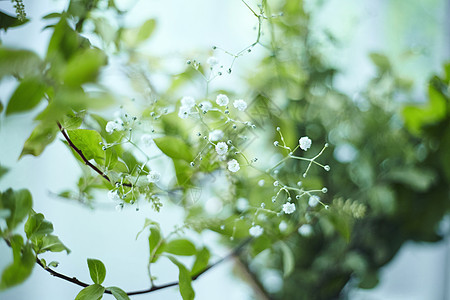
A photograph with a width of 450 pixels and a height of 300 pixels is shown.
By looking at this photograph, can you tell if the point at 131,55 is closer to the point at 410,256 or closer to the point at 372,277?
the point at 372,277

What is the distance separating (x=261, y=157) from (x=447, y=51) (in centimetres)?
56

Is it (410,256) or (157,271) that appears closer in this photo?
(157,271)

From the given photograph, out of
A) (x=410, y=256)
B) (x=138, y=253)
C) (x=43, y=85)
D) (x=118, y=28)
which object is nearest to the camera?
(x=43, y=85)

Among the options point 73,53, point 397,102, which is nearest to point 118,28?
point 73,53

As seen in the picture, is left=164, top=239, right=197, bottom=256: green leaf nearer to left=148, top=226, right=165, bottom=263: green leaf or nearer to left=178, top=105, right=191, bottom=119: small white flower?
left=148, top=226, right=165, bottom=263: green leaf

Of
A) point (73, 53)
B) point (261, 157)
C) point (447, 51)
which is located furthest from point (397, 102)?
point (73, 53)

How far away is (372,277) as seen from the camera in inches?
20.7

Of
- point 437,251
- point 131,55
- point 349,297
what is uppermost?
point 131,55

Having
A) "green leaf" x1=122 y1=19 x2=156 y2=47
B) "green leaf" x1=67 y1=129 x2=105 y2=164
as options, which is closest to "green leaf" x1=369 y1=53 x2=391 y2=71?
"green leaf" x1=122 y1=19 x2=156 y2=47

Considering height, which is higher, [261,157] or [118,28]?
[118,28]

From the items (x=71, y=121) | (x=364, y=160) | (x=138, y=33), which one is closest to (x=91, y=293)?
(x=71, y=121)

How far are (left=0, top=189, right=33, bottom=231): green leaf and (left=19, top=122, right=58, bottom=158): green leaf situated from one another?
0.03 metres

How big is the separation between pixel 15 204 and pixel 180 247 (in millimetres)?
132

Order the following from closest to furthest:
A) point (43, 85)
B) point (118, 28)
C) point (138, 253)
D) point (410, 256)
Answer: point (43, 85)
point (118, 28)
point (138, 253)
point (410, 256)
